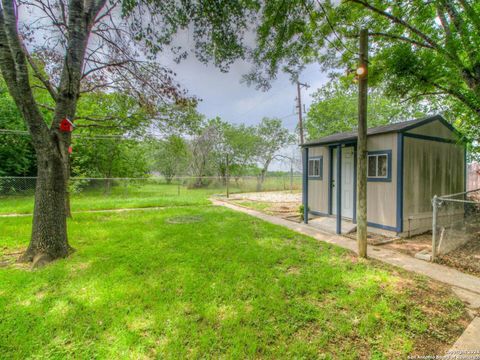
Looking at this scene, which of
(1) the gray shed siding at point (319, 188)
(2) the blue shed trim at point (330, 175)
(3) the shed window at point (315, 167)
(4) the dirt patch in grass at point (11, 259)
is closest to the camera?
(4) the dirt patch in grass at point (11, 259)

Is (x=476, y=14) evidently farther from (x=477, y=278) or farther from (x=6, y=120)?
(x=6, y=120)

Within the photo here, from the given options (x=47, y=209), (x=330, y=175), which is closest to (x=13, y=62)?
(x=47, y=209)

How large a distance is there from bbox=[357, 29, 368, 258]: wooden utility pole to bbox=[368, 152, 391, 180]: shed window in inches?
82.3

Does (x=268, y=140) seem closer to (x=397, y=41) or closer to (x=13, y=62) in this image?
(x=397, y=41)

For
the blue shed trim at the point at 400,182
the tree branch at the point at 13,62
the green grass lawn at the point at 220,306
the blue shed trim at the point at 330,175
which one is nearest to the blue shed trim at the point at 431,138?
the blue shed trim at the point at 400,182

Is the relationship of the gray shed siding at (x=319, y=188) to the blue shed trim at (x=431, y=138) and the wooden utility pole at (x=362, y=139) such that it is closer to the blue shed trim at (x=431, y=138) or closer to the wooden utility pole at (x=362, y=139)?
the blue shed trim at (x=431, y=138)

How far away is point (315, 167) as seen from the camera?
7184mm

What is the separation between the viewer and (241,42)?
14.7ft

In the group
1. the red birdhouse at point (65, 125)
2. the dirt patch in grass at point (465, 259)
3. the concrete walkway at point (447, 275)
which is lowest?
the concrete walkway at point (447, 275)

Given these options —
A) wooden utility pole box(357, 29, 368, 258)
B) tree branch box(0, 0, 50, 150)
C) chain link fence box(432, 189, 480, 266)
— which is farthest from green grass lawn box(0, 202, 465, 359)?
tree branch box(0, 0, 50, 150)

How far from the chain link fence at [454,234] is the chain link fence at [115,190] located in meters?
8.53

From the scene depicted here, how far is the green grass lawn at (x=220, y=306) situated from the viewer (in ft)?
6.02

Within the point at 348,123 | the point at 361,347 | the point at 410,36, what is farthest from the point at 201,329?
the point at 348,123

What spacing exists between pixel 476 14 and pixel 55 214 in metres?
7.74
